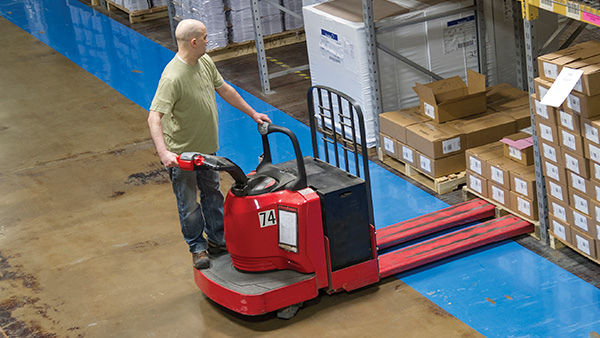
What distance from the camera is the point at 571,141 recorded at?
6.06 meters

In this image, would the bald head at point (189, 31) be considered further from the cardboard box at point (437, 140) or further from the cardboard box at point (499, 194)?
the cardboard box at point (499, 194)

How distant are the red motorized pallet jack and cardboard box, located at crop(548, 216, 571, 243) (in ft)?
4.35

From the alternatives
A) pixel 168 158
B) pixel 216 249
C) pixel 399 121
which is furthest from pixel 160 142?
pixel 399 121

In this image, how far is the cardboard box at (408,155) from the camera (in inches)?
318

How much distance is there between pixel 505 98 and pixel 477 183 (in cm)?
142

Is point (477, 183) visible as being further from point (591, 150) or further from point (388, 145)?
point (591, 150)

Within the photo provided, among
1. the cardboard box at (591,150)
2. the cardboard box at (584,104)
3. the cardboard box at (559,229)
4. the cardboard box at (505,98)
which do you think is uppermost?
the cardboard box at (584,104)

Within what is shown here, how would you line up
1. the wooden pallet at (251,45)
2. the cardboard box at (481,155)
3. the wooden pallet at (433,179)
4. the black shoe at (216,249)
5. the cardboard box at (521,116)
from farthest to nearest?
the wooden pallet at (251,45) < the cardboard box at (521,116) < the wooden pallet at (433,179) < the cardboard box at (481,155) < the black shoe at (216,249)

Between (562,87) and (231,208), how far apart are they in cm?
250

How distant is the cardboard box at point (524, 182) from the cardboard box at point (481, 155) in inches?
14.5

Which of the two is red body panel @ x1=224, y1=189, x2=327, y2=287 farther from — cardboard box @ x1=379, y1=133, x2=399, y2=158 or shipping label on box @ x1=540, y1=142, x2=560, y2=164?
cardboard box @ x1=379, y1=133, x2=399, y2=158

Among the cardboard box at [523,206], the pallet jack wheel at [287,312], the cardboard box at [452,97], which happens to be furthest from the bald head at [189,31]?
the cardboard box at [523,206]

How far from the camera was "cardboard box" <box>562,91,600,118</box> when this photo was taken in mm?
5758

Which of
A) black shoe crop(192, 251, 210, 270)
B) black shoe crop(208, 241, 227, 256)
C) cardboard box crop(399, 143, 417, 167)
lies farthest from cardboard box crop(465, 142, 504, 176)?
black shoe crop(192, 251, 210, 270)
